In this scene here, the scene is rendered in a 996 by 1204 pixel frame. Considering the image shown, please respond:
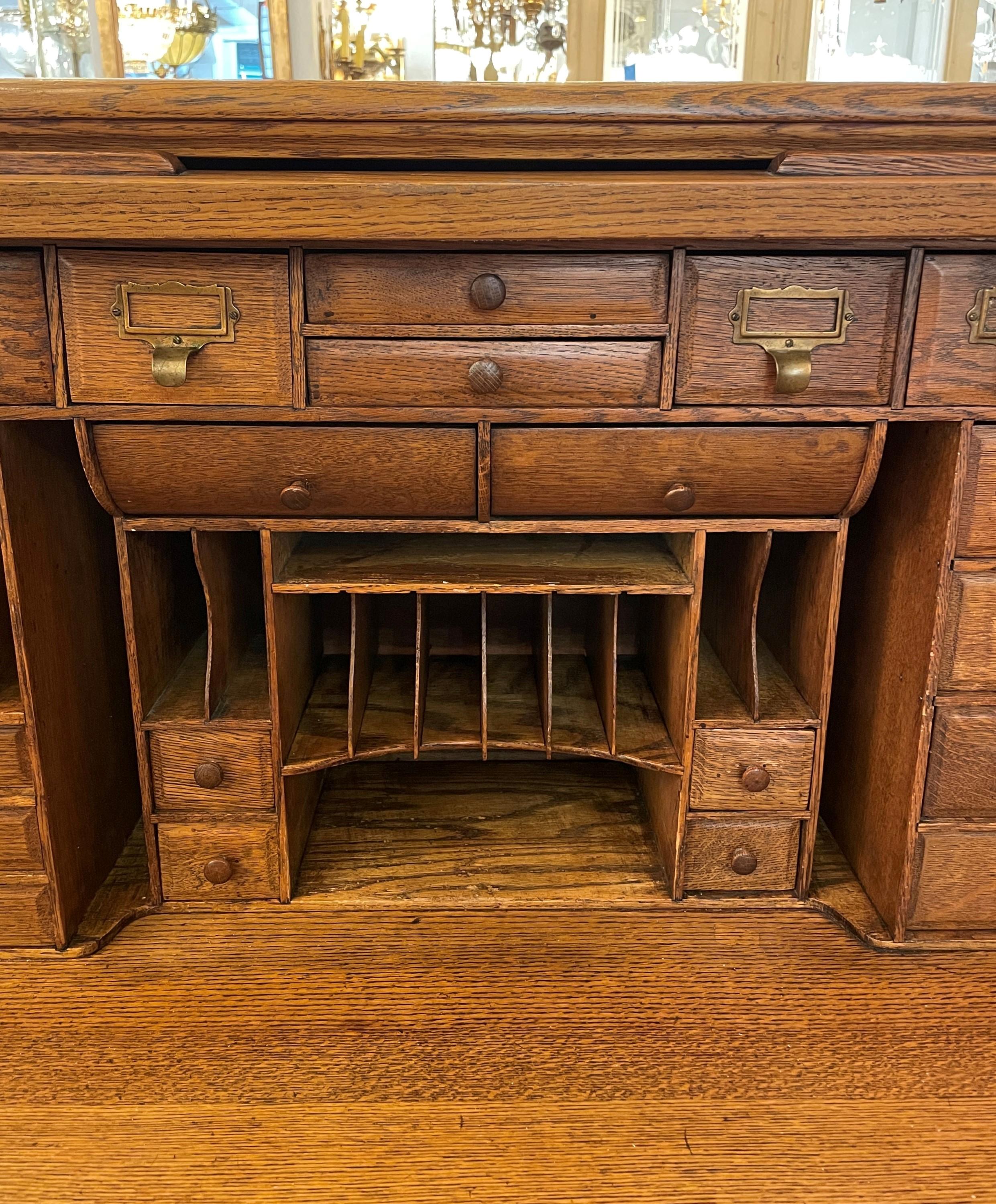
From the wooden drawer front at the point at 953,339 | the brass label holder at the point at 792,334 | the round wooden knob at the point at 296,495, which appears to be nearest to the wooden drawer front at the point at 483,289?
the brass label holder at the point at 792,334

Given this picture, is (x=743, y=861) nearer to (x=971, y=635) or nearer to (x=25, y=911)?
(x=971, y=635)

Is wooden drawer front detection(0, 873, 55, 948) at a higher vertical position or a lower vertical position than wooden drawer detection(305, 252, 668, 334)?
→ lower

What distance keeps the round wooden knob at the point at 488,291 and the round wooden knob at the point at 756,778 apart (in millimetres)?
842

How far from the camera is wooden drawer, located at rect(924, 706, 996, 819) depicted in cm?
142

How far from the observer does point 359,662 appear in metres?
1.58

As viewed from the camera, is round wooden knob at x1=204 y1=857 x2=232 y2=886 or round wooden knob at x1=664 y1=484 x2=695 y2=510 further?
round wooden knob at x1=204 y1=857 x2=232 y2=886

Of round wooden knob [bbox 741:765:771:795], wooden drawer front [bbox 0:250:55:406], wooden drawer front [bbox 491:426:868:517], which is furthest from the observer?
round wooden knob [bbox 741:765:771:795]

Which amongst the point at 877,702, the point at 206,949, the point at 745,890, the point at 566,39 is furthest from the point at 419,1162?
the point at 566,39

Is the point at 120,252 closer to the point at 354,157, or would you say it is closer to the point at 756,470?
the point at 354,157

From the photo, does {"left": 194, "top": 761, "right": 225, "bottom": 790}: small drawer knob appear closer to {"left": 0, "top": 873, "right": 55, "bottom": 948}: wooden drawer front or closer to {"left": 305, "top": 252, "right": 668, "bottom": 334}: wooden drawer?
{"left": 0, "top": 873, "right": 55, "bottom": 948}: wooden drawer front

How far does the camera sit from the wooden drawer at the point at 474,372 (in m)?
1.29

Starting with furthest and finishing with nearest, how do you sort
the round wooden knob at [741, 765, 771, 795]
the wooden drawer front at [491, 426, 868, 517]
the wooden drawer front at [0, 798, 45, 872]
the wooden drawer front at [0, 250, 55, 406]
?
the round wooden knob at [741, 765, 771, 795] → the wooden drawer front at [0, 798, 45, 872] → the wooden drawer front at [491, 426, 868, 517] → the wooden drawer front at [0, 250, 55, 406]

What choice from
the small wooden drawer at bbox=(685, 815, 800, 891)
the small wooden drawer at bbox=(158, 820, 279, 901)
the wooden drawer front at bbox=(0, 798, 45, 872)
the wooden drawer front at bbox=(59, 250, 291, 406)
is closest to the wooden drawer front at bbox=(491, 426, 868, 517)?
the wooden drawer front at bbox=(59, 250, 291, 406)

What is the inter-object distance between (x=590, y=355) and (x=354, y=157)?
400 millimetres
